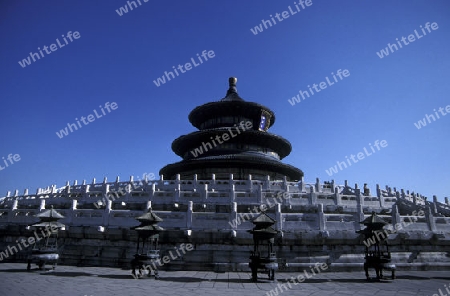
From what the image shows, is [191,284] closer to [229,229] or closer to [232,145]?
[229,229]

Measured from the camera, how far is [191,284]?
30.6ft

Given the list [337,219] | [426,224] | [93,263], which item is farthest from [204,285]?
[426,224]

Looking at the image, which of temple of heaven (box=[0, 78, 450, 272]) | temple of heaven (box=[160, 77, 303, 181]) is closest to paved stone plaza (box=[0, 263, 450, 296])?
temple of heaven (box=[0, 78, 450, 272])

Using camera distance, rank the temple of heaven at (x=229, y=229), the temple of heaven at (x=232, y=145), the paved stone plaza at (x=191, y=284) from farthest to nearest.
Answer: the temple of heaven at (x=232, y=145)
the temple of heaven at (x=229, y=229)
the paved stone plaza at (x=191, y=284)

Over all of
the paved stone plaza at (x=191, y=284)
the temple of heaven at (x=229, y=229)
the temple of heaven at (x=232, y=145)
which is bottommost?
the paved stone plaza at (x=191, y=284)

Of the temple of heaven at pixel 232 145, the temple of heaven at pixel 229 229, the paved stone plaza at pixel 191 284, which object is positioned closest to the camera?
the paved stone plaza at pixel 191 284

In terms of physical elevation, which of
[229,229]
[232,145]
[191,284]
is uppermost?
[232,145]

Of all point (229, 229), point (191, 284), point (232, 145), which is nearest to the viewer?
point (191, 284)

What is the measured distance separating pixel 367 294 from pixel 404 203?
1367 cm

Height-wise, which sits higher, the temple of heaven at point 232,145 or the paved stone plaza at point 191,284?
the temple of heaven at point 232,145

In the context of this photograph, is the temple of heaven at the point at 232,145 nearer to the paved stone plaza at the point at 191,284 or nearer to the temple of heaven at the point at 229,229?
the temple of heaven at the point at 229,229

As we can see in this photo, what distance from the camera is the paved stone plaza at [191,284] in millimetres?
8094

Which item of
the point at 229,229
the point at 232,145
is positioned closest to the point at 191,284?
the point at 229,229

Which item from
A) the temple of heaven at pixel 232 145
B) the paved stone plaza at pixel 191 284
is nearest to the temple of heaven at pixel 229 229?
the paved stone plaza at pixel 191 284
